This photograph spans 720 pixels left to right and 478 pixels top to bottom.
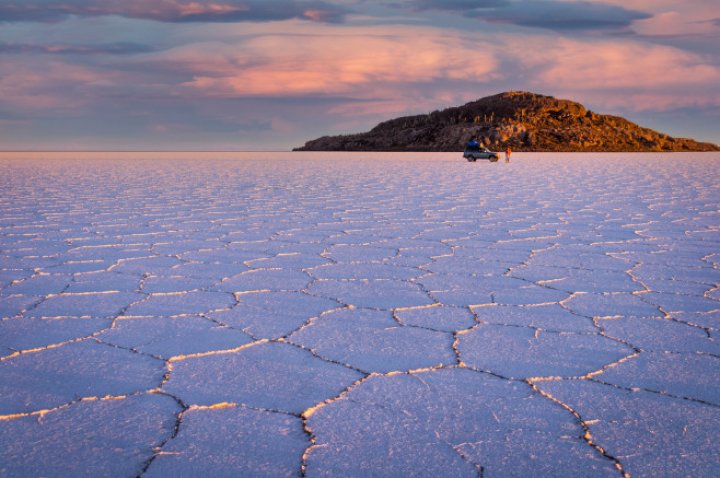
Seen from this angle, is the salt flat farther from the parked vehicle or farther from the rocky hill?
the rocky hill

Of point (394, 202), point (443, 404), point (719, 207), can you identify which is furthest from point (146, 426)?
point (719, 207)

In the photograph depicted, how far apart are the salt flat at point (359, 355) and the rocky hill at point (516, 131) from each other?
271ft

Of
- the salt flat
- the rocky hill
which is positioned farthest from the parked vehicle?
the rocky hill

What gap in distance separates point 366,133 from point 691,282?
117 m

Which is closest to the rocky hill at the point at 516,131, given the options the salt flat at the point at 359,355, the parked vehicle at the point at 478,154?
the parked vehicle at the point at 478,154

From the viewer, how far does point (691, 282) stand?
3447 mm

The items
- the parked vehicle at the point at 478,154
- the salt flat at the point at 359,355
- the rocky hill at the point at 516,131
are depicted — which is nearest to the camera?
the salt flat at the point at 359,355

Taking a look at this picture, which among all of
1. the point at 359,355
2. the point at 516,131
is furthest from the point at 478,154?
the point at 516,131

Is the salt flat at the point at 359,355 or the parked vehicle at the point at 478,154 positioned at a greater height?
the parked vehicle at the point at 478,154

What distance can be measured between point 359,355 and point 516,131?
306ft

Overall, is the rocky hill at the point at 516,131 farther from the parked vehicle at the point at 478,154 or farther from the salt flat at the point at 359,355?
the salt flat at the point at 359,355

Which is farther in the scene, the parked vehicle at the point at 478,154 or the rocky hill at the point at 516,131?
the rocky hill at the point at 516,131

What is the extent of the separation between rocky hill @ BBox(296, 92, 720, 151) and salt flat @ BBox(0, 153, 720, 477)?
8246 cm

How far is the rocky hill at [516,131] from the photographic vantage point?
89.6 meters
